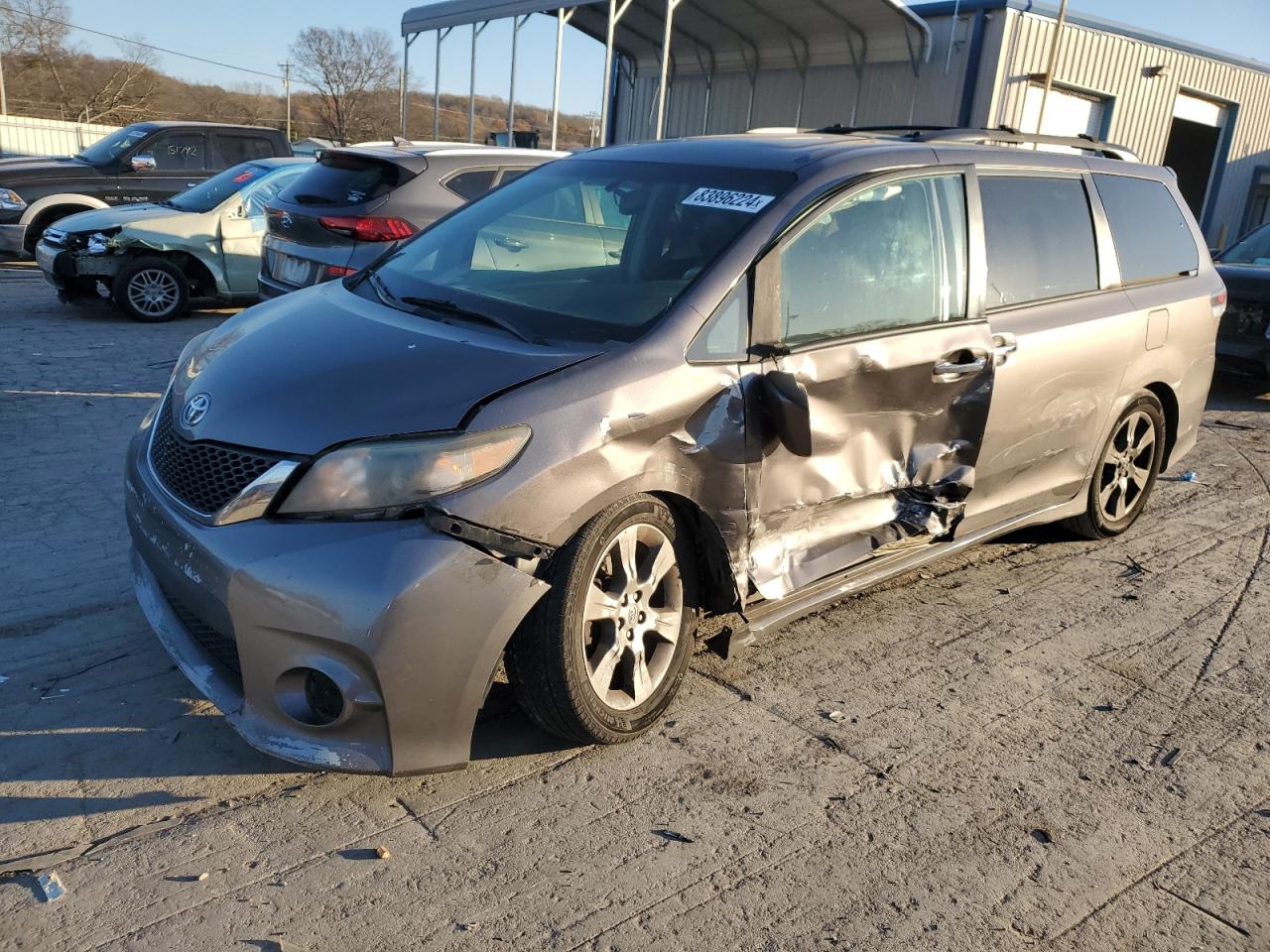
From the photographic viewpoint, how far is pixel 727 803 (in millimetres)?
3090

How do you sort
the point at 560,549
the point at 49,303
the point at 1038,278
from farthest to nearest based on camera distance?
1. the point at 49,303
2. the point at 1038,278
3. the point at 560,549

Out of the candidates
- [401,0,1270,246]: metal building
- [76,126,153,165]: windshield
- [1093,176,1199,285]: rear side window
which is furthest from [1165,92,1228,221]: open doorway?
[76,126,153,165]: windshield

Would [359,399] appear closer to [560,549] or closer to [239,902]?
[560,549]

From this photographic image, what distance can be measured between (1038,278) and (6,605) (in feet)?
14.0

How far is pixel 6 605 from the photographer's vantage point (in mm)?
3908

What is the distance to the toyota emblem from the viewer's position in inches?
125

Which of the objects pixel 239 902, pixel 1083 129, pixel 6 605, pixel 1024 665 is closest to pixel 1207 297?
pixel 1024 665

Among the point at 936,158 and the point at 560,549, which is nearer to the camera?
the point at 560,549

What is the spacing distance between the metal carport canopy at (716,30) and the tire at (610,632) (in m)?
16.3

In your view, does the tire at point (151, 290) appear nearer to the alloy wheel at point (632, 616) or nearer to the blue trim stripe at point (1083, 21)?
the alloy wheel at point (632, 616)

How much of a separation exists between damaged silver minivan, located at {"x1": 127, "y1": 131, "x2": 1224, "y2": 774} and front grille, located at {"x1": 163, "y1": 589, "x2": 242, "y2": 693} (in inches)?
0.5

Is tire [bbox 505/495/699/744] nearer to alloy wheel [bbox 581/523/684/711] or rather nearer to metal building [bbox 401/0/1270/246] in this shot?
alloy wheel [bbox 581/523/684/711]

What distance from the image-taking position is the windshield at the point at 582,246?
3.51 metres

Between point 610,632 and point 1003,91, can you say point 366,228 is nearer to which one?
point 610,632
